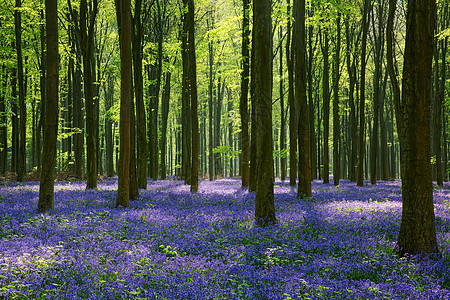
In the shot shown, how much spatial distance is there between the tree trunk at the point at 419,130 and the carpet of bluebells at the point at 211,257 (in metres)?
0.46

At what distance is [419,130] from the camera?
561cm

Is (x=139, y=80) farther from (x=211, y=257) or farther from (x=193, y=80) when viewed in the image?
(x=211, y=257)

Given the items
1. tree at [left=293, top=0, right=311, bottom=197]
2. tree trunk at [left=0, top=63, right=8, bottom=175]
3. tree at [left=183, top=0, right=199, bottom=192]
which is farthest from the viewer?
tree trunk at [left=0, top=63, right=8, bottom=175]

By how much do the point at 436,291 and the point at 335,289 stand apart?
1.27 m

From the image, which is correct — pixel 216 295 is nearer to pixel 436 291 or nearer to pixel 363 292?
pixel 363 292

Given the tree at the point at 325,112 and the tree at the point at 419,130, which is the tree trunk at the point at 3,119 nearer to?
the tree at the point at 325,112

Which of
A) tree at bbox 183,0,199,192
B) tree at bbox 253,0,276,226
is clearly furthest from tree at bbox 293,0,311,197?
tree at bbox 183,0,199,192

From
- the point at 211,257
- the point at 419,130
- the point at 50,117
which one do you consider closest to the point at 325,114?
the point at 419,130

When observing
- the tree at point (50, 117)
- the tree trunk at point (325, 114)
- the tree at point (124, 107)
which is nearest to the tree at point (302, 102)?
the tree at point (124, 107)

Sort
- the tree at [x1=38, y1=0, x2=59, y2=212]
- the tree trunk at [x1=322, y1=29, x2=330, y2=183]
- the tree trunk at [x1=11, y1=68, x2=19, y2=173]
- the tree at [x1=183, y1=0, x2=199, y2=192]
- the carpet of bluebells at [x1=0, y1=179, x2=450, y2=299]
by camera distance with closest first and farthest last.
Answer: the carpet of bluebells at [x1=0, y1=179, x2=450, y2=299]
the tree at [x1=38, y1=0, x2=59, y2=212]
the tree at [x1=183, y1=0, x2=199, y2=192]
the tree trunk at [x1=322, y1=29, x2=330, y2=183]
the tree trunk at [x1=11, y1=68, x2=19, y2=173]

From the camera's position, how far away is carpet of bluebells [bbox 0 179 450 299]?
4.09 m

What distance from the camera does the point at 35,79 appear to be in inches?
1125

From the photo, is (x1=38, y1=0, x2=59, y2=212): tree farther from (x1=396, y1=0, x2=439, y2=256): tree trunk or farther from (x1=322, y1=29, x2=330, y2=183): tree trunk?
(x1=322, y1=29, x2=330, y2=183): tree trunk

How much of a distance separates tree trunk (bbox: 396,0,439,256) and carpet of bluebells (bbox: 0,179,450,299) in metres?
0.46
